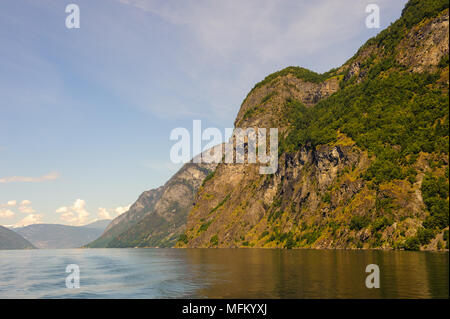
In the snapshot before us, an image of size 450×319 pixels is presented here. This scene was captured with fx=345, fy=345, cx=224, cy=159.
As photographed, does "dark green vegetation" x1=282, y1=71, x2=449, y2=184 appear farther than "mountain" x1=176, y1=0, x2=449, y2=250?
Yes

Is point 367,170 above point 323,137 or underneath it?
underneath

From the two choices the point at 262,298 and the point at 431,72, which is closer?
the point at 262,298

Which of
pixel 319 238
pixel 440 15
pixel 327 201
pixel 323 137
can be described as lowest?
pixel 319 238

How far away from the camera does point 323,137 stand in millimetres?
198375

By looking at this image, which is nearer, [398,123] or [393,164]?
[393,164]

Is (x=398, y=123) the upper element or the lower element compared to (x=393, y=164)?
upper

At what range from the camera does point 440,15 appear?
172 m

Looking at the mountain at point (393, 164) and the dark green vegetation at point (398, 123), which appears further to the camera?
the dark green vegetation at point (398, 123)
